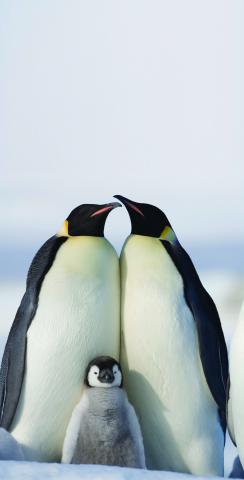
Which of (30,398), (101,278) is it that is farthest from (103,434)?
(101,278)

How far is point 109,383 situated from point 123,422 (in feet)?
0.63

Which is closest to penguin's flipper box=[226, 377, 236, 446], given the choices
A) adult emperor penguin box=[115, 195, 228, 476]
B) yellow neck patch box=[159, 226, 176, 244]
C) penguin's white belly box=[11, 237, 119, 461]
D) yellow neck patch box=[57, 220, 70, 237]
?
adult emperor penguin box=[115, 195, 228, 476]

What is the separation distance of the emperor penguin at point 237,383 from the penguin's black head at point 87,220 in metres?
1.20

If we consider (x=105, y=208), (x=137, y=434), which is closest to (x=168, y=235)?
(x=105, y=208)

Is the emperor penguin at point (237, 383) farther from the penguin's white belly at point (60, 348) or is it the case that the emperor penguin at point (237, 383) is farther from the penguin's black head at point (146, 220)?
the penguin's black head at point (146, 220)

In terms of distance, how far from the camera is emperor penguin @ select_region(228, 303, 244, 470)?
13.8 feet

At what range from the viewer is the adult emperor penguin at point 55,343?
4.96m

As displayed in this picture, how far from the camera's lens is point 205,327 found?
508cm

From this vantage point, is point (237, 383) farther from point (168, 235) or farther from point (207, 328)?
point (168, 235)

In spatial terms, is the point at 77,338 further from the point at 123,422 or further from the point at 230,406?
the point at 230,406

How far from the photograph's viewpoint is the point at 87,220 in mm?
5230

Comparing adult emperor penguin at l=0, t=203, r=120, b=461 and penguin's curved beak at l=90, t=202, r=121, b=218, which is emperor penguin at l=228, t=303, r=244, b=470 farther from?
penguin's curved beak at l=90, t=202, r=121, b=218

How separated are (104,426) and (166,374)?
44cm

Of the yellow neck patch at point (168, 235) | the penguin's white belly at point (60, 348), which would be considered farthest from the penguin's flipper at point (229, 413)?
the yellow neck patch at point (168, 235)
